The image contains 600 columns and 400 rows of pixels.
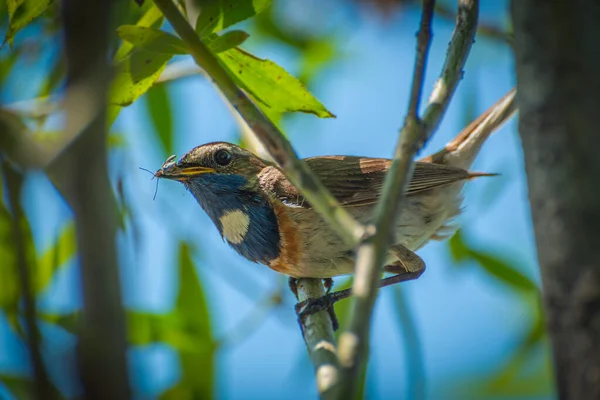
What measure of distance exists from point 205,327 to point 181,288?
0.36 m

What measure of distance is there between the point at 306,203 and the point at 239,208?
538mm

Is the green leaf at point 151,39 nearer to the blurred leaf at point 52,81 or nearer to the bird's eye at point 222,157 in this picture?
the blurred leaf at point 52,81

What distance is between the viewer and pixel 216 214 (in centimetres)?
538

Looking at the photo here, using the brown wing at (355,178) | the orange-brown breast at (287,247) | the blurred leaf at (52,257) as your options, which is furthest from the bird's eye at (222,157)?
the blurred leaf at (52,257)

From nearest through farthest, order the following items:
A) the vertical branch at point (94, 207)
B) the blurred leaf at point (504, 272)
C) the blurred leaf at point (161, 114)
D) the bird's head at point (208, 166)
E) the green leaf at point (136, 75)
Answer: the vertical branch at point (94, 207) → the green leaf at point (136, 75) → the bird's head at point (208, 166) → the blurred leaf at point (504, 272) → the blurred leaf at point (161, 114)

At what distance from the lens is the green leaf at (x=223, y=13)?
135 inches

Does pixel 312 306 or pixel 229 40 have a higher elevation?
pixel 229 40

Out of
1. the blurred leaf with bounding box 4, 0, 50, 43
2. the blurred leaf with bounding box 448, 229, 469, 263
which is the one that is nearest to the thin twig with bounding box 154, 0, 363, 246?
the blurred leaf with bounding box 4, 0, 50, 43

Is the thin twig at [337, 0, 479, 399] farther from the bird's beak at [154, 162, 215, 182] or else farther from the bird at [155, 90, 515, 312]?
the bird's beak at [154, 162, 215, 182]

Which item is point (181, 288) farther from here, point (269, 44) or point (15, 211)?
point (15, 211)

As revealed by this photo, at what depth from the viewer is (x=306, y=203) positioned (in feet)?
16.7

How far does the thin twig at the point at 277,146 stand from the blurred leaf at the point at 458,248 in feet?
11.9

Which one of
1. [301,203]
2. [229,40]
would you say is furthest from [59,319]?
[229,40]

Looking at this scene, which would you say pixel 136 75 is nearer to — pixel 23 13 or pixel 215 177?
pixel 23 13
